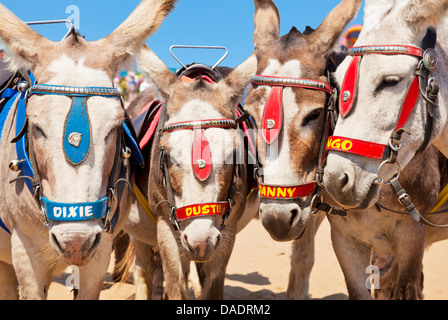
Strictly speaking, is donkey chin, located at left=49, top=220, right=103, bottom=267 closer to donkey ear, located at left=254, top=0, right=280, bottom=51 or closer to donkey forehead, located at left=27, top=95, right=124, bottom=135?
donkey forehead, located at left=27, top=95, right=124, bottom=135

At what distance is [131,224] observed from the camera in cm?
453

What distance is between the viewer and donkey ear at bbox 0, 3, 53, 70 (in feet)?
10.1

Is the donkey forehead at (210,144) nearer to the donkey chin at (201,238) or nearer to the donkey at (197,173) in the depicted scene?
the donkey at (197,173)

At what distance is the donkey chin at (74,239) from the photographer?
8.91 ft

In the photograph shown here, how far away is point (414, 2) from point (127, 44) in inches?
71.4

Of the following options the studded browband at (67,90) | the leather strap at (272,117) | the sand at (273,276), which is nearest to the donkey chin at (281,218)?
the leather strap at (272,117)

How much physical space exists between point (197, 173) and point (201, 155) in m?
0.13

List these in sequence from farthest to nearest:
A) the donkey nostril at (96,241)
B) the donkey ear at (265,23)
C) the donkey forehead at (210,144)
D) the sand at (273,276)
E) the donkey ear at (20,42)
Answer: the sand at (273,276) < the donkey ear at (265,23) < the donkey forehead at (210,144) < the donkey ear at (20,42) < the donkey nostril at (96,241)

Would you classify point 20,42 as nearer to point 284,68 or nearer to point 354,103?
point 284,68

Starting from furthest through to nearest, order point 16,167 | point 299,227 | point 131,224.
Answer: point 131,224 < point 299,227 < point 16,167

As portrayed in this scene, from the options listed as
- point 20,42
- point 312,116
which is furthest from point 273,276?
point 20,42

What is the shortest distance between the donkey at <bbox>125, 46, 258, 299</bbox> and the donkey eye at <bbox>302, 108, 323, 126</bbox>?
1.79ft
